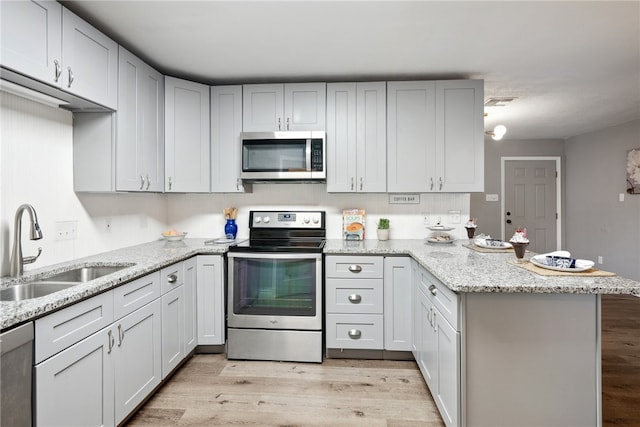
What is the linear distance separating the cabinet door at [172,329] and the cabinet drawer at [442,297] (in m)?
1.69

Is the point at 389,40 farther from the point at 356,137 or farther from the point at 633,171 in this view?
the point at 633,171

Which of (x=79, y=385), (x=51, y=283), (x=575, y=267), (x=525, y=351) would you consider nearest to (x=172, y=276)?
(x=51, y=283)

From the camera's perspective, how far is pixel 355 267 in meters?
2.58

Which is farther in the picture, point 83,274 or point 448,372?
point 83,274

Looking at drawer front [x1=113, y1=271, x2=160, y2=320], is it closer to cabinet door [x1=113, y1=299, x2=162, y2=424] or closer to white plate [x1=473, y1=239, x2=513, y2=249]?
cabinet door [x1=113, y1=299, x2=162, y2=424]

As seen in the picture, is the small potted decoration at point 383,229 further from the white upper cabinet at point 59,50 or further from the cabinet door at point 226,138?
the white upper cabinet at point 59,50

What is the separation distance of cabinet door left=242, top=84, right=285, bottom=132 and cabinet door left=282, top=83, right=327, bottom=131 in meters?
0.06

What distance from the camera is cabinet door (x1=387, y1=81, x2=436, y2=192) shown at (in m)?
2.84

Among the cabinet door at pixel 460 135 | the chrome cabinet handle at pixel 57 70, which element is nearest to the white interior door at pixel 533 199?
the cabinet door at pixel 460 135

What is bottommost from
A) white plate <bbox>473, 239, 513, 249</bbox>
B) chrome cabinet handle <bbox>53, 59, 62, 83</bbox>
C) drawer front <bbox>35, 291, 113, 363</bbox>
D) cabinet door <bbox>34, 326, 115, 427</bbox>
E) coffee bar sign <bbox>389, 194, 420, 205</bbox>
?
cabinet door <bbox>34, 326, 115, 427</bbox>

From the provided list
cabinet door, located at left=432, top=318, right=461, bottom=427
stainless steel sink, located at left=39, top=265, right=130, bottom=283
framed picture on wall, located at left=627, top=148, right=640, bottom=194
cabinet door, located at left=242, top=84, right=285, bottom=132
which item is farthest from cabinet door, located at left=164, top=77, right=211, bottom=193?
framed picture on wall, located at left=627, top=148, right=640, bottom=194

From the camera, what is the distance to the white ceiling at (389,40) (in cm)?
188

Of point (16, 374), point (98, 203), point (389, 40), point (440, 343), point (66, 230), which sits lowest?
point (440, 343)

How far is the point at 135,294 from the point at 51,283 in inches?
15.7
